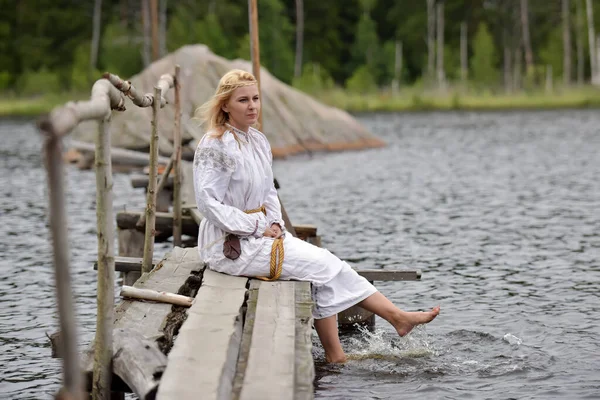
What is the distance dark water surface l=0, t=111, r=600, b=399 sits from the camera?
7.66 meters

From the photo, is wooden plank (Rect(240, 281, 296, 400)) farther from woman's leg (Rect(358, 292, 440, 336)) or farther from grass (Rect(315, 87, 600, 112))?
grass (Rect(315, 87, 600, 112))

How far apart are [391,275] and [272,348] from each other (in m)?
3.23

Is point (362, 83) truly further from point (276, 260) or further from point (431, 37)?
point (276, 260)

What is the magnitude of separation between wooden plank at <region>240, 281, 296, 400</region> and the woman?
1.04 ft

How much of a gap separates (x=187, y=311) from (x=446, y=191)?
1474 cm

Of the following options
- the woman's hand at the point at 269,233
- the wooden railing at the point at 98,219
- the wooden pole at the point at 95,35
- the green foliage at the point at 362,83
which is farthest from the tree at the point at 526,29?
the woman's hand at the point at 269,233

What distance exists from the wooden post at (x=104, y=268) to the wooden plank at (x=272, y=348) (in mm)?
685

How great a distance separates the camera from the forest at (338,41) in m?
66.2

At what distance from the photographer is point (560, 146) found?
31.3 metres

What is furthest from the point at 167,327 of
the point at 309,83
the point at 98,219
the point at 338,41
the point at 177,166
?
the point at 338,41

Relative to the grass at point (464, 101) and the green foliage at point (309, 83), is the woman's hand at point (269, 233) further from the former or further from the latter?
the green foliage at point (309, 83)

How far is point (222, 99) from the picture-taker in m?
7.28

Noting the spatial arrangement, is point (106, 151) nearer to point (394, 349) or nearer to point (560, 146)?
point (394, 349)

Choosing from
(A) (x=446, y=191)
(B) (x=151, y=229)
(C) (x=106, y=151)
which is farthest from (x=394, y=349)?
(A) (x=446, y=191)
